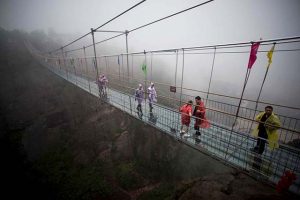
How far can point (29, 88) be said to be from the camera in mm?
31094

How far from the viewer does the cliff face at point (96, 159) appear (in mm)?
10563

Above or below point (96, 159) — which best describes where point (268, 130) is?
above

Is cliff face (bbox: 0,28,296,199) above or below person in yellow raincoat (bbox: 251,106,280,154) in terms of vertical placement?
below

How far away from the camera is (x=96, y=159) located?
50.2ft

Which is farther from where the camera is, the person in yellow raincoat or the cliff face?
the cliff face

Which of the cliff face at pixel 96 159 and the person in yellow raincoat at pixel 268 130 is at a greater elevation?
the person in yellow raincoat at pixel 268 130

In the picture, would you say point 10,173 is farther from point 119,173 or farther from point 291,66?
point 291,66

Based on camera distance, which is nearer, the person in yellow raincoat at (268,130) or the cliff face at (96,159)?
the person in yellow raincoat at (268,130)

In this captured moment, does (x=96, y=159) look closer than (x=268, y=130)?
No

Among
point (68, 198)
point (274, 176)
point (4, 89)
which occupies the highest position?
point (274, 176)

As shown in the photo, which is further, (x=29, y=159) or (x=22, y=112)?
(x=22, y=112)

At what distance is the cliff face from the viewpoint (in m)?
10.6

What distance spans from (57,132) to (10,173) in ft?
19.0

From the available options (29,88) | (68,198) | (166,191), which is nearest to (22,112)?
(29,88)
